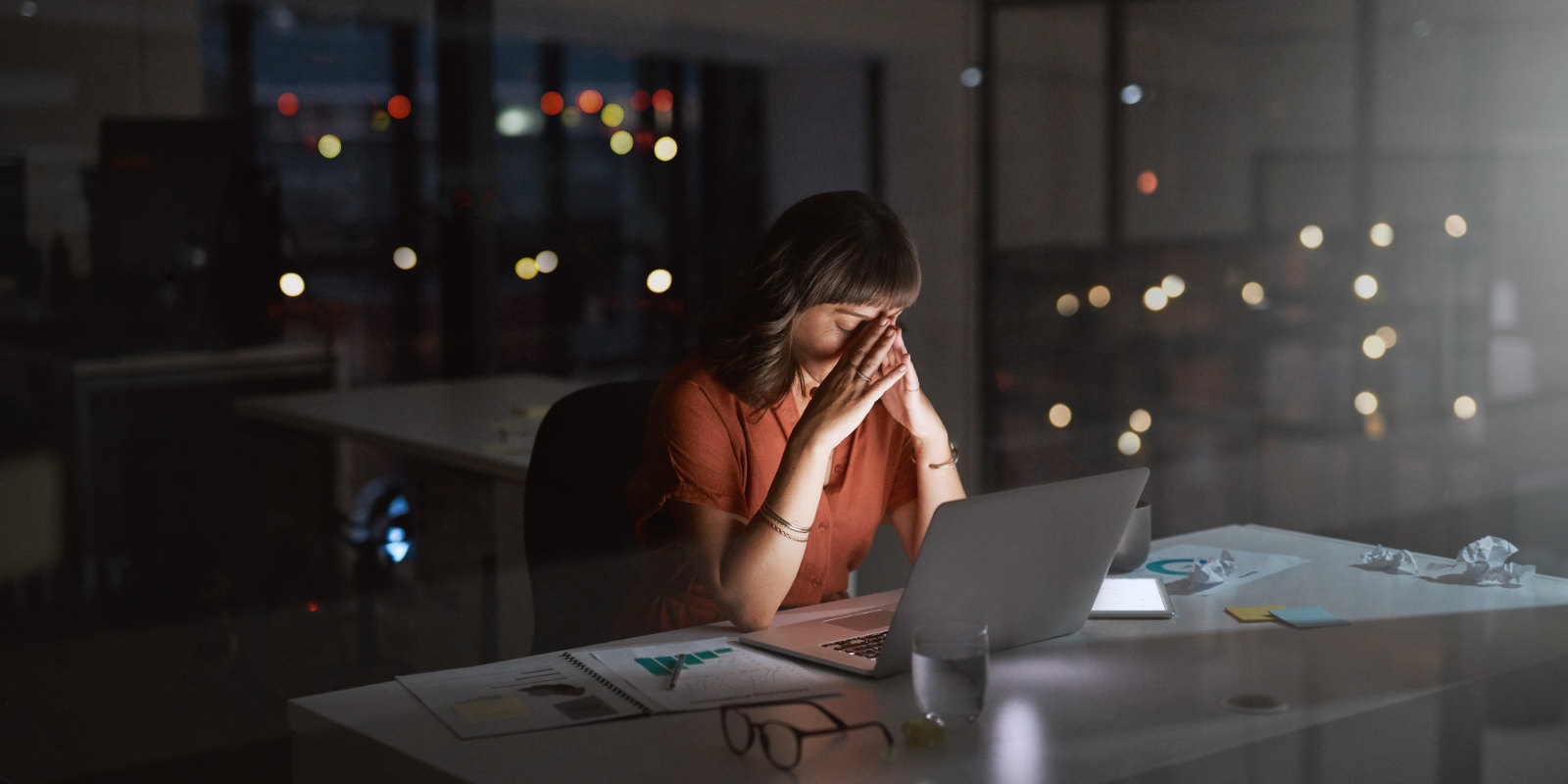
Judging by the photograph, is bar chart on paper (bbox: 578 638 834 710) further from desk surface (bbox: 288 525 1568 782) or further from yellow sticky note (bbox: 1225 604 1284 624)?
yellow sticky note (bbox: 1225 604 1284 624)

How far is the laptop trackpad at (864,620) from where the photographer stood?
1505mm

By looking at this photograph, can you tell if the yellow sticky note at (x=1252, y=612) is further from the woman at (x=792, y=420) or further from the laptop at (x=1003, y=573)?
the woman at (x=792, y=420)

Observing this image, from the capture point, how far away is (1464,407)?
3881 millimetres

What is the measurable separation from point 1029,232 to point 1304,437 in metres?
1.13

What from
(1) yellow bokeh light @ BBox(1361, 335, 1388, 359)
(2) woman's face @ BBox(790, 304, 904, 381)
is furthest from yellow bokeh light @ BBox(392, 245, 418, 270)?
(1) yellow bokeh light @ BBox(1361, 335, 1388, 359)

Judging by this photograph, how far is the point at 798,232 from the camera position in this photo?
1.74m

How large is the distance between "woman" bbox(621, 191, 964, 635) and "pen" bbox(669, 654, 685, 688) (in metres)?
0.19

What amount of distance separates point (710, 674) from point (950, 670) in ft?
0.88

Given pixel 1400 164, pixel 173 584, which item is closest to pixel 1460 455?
pixel 1400 164

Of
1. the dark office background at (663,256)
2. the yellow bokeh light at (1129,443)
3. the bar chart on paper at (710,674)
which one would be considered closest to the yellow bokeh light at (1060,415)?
the dark office background at (663,256)

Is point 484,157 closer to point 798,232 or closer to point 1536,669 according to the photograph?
point 798,232

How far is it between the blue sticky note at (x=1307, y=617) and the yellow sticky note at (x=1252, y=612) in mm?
10

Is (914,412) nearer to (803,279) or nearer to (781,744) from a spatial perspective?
(803,279)

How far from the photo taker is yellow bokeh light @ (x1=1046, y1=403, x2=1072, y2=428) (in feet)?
15.8
